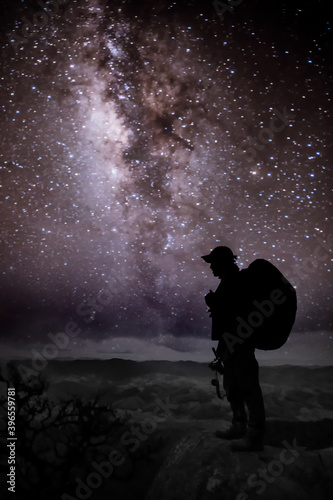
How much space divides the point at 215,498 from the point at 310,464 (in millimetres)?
1754

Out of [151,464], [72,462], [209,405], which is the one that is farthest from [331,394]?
[72,462]

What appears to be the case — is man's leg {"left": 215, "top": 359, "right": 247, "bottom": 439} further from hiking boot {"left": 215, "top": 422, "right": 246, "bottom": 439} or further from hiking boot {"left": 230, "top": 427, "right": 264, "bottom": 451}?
hiking boot {"left": 230, "top": 427, "right": 264, "bottom": 451}

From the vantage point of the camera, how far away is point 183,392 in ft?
161

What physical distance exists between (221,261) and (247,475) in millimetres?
3461

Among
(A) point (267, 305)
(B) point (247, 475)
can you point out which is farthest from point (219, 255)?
(B) point (247, 475)

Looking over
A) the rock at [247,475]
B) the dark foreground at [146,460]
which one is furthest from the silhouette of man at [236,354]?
the dark foreground at [146,460]

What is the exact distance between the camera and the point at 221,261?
4617 mm

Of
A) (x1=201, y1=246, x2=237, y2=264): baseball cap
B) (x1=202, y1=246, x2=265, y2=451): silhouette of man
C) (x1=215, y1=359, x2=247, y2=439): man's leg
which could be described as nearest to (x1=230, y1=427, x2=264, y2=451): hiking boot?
(x1=202, y1=246, x2=265, y2=451): silhouette of man

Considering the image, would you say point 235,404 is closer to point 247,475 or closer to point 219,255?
point 247,475

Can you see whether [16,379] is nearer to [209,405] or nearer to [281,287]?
[281,287]

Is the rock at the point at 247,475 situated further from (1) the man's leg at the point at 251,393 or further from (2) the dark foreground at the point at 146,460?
(1) the man's leg at the point at 251,393

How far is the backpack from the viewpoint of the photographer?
389 centimetres

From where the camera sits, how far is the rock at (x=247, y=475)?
13.9 ft

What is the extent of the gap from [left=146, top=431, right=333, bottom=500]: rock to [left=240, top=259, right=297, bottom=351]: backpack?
2100mm
